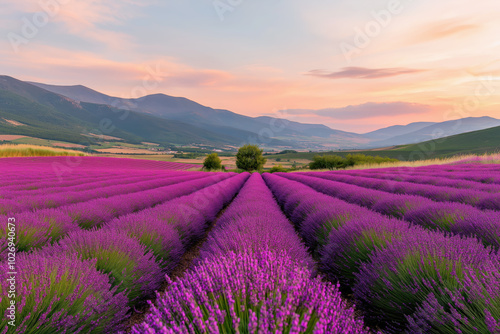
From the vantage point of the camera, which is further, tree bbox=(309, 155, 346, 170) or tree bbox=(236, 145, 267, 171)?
tree bbox=(236, 145, 267, 171)

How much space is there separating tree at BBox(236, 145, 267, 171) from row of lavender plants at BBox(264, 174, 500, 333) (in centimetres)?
4394

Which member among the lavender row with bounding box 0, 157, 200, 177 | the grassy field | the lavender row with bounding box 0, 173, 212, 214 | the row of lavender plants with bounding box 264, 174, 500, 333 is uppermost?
the row of lavender plants with bounding box 264, 174, 500, 333

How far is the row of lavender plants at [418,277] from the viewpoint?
1350 mm

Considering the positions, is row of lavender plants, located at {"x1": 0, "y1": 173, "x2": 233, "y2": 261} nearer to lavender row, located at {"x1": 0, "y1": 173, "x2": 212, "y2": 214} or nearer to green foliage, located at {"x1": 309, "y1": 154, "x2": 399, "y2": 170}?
lavender row, located at {"x1": 0, "y1": 173, "x2": 212, "y2": 214}

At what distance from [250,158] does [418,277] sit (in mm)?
45728

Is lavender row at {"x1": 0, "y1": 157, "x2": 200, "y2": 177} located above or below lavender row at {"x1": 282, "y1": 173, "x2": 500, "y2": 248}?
below

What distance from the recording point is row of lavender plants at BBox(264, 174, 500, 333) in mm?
1350

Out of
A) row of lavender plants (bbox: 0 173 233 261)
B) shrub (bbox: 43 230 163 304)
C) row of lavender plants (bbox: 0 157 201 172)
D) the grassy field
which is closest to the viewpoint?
shrub (bbox: 43 230 163 304)

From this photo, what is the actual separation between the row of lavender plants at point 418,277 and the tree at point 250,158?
43939 millimetres

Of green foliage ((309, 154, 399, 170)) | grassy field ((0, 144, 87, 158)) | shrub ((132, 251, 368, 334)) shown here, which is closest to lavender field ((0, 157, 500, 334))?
shrub ((132, 251, 368, 334))

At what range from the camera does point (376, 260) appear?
2.28 metres

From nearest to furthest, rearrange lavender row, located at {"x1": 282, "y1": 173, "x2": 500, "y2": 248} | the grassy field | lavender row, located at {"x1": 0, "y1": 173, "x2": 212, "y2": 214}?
lavender row, located at {"x1": 282, "y1": 173, "x2": 500, "y2": 248}, lavender row, located at {"x1": 0, "y1": 173, "x2": 212, "y2": 214}, the grassy field

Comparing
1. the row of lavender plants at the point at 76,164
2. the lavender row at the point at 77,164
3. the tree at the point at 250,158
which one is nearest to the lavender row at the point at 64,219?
the row of lavender plants at the point at 76,164

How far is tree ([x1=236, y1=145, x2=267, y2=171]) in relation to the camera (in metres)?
47.3
